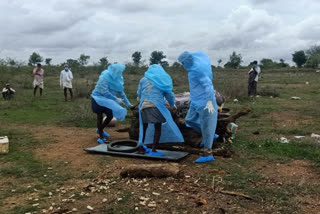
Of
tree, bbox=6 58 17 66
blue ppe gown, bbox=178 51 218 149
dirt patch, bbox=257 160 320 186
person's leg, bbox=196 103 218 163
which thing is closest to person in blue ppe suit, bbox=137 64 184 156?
blue ppe gown, bbox=178 51 218 149

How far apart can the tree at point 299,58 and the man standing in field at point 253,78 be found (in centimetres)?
3515

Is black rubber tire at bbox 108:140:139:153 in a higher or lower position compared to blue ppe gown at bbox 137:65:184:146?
lower

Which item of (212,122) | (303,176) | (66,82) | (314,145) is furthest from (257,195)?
(66,82)

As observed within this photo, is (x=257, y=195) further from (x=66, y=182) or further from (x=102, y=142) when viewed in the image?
(x=102, y=142)

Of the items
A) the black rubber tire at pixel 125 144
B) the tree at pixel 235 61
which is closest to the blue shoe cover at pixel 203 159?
the black rubber tire at pixel 125 144

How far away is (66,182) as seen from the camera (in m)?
4.22

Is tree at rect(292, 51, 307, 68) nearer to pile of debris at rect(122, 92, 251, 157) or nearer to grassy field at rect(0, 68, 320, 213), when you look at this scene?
grassy field at rect(0, 68, 320, 213)

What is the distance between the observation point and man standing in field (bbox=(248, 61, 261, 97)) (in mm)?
13422

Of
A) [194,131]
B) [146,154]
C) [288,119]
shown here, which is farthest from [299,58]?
[146,154]

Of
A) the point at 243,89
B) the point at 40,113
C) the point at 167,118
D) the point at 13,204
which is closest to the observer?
the point at 13,204

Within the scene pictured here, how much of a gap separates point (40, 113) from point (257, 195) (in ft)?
26.6

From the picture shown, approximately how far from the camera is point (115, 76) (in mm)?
6121

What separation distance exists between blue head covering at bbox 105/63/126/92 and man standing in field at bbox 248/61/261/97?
28.0 feet

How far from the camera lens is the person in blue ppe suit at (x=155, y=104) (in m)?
5.20
